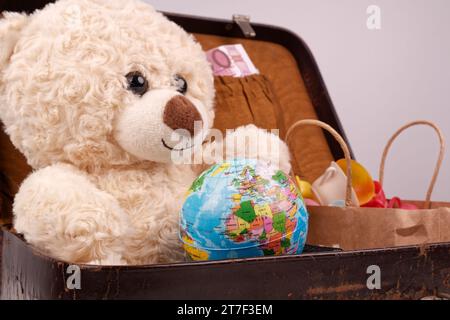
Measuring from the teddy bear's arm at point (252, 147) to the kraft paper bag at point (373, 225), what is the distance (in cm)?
10

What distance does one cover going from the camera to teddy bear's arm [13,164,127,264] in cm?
95

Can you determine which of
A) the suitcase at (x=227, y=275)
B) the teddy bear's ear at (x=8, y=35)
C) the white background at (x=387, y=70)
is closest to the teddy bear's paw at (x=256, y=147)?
the suitcase at (x=227, y=275)

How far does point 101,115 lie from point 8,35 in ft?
0.81

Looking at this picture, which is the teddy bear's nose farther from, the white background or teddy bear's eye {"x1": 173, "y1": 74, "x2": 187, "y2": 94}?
the white background

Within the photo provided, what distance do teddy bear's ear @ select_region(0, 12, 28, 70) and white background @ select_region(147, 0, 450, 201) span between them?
3.75 feet

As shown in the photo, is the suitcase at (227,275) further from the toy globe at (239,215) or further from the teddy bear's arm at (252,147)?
the teddy bear's arm at (252,147)

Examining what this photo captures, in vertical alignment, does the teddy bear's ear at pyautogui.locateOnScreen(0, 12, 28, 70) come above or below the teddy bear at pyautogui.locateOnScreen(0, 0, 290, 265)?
above

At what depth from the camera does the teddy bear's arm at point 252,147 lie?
1.28 m

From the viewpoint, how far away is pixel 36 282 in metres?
0.91

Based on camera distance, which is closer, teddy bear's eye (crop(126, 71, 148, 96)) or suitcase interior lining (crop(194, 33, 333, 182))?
teddy bear's eye (crop(126, 71, 148, 96))

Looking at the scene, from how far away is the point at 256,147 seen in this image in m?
1.29

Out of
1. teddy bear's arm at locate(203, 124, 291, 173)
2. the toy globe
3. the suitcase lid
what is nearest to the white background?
the suitcase lid

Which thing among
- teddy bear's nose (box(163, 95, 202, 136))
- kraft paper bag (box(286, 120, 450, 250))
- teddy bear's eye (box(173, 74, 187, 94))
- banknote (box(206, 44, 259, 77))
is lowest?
kraft paper bag (box(286, 120, 450, 250))
